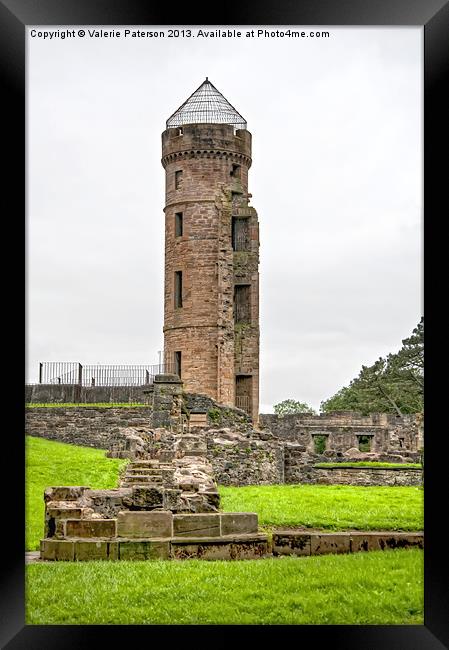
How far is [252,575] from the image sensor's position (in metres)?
9.02

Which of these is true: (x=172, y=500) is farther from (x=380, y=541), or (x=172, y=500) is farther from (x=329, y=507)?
(x=329, y=507)

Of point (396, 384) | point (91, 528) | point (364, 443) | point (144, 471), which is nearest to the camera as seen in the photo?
point (91, 528)

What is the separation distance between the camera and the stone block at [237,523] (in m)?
10.6

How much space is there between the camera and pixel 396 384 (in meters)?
53.3

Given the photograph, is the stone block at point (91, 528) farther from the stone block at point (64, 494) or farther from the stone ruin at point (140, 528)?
the stone block at point (64, 494)

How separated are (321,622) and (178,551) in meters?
2.82

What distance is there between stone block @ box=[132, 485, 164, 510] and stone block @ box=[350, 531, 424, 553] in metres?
2.34

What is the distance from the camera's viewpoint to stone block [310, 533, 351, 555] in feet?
34.0

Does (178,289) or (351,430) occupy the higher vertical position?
(178,289)

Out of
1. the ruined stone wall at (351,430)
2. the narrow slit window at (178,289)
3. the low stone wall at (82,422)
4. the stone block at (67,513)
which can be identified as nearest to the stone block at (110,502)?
the stone block at (67,513)

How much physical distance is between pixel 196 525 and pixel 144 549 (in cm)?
73
